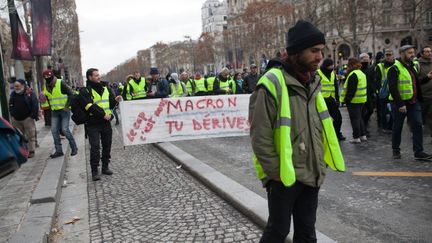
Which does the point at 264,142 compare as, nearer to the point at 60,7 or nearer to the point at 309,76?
the point at 309,76

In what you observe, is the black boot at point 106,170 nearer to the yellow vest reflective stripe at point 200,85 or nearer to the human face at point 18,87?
the human face at point 18,87

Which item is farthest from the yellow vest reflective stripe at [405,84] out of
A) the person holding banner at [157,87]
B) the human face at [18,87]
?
→ the human face at [18,87]

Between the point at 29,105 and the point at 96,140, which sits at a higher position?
the point at 29,105

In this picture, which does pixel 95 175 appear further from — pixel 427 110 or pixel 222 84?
pixel 222 84

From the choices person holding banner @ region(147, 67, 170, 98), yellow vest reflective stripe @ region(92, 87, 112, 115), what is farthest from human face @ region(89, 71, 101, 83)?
person holding banner @ region(147, 67, 170, 98)

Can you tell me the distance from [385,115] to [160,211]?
22.7 feet

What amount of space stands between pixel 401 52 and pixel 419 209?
3.06m

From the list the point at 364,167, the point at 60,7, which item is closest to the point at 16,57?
the point at 364,167

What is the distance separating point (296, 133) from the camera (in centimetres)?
276

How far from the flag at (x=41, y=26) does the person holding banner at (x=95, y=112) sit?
6.54 m

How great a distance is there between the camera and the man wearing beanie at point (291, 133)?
8.75ft

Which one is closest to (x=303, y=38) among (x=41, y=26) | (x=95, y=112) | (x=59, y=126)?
(x=95, y=112)

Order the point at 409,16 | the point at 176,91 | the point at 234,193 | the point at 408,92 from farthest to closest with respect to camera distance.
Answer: the point at 409,16 → the point at 176,91 → the point at 408,92 → the point at 234,193

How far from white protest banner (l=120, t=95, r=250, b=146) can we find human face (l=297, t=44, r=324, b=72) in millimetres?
6704
